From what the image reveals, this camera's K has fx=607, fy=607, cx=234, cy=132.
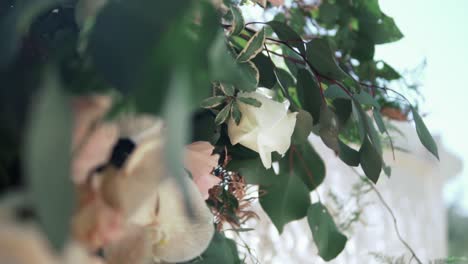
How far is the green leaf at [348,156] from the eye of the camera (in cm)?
29

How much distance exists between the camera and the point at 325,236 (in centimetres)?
32

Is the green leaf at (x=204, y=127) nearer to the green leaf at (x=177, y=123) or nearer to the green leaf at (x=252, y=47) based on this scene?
the green leaf at (x=252, y=47)

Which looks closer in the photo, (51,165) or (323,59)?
(51,165)

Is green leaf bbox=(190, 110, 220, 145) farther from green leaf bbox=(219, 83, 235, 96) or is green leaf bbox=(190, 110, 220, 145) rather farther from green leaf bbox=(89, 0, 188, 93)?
green leaf bbox=(89, 0, 188, 93)

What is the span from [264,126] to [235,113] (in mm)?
13

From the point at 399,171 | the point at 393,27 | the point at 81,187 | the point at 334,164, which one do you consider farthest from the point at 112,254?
the point at 399,171

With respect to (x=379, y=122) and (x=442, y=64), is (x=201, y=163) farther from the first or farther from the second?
(x=442, y=64)

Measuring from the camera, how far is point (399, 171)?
919 mm

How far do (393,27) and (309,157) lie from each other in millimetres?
114

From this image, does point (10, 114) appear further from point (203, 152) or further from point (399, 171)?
point (399, 171)

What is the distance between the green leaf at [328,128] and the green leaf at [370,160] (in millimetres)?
19

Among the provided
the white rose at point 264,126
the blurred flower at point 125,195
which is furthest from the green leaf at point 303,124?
the blurred flower at point 125,195

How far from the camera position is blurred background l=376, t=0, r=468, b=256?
1.64 feet

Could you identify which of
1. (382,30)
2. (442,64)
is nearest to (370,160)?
(382,30)
